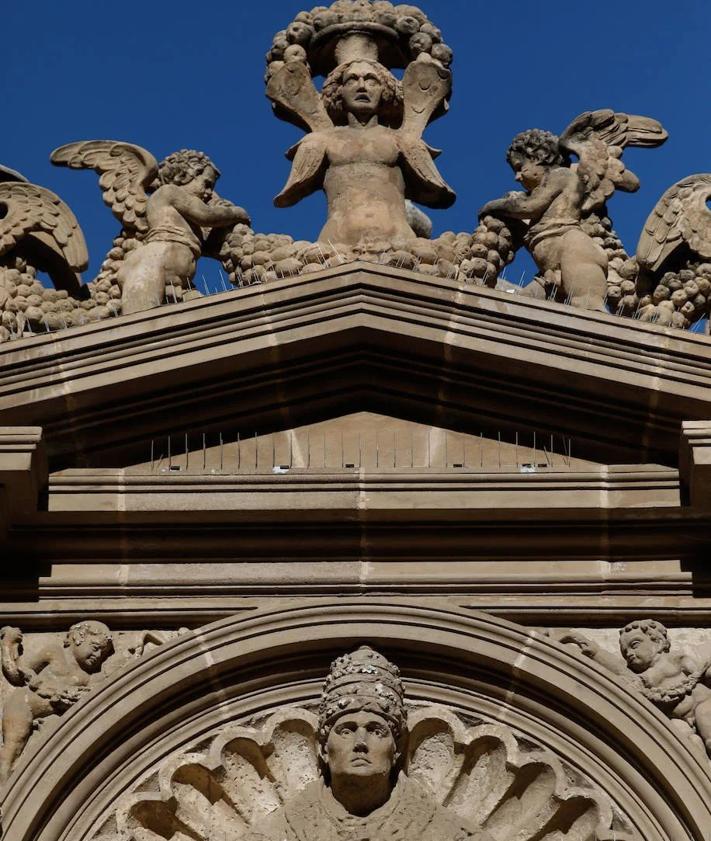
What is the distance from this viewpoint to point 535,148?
1505 centimetres

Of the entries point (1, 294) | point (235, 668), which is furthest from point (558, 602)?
point (1, 294)

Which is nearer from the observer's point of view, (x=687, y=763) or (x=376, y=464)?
(x=687, y=763)

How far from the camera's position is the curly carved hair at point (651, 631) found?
41.8 ft

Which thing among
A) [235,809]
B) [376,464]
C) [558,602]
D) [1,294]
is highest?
[1,294]

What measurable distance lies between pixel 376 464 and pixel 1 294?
2.47 metres

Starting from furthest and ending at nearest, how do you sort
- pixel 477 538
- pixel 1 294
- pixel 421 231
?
1. pixel 421 231
2. pixel 1 294
3. pixel 477 538

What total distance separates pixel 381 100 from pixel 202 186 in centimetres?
126

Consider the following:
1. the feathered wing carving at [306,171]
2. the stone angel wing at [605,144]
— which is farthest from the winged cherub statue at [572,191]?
the feathered wing carving at [306,171]

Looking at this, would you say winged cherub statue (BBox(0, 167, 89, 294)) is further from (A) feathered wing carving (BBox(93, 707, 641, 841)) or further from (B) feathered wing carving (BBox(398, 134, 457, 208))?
(A) feathered wing carving (BBox(93, 707, 641, 841))

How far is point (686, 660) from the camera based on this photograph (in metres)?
12.7

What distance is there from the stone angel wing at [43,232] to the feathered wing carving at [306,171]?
1.24 meters

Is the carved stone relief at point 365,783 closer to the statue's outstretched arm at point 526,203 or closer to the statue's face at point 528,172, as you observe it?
the statue's outstretched arm at point 526,203

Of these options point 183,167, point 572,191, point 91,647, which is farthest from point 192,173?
point 91,647

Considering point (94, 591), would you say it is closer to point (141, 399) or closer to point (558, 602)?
A: point (141, 399)
